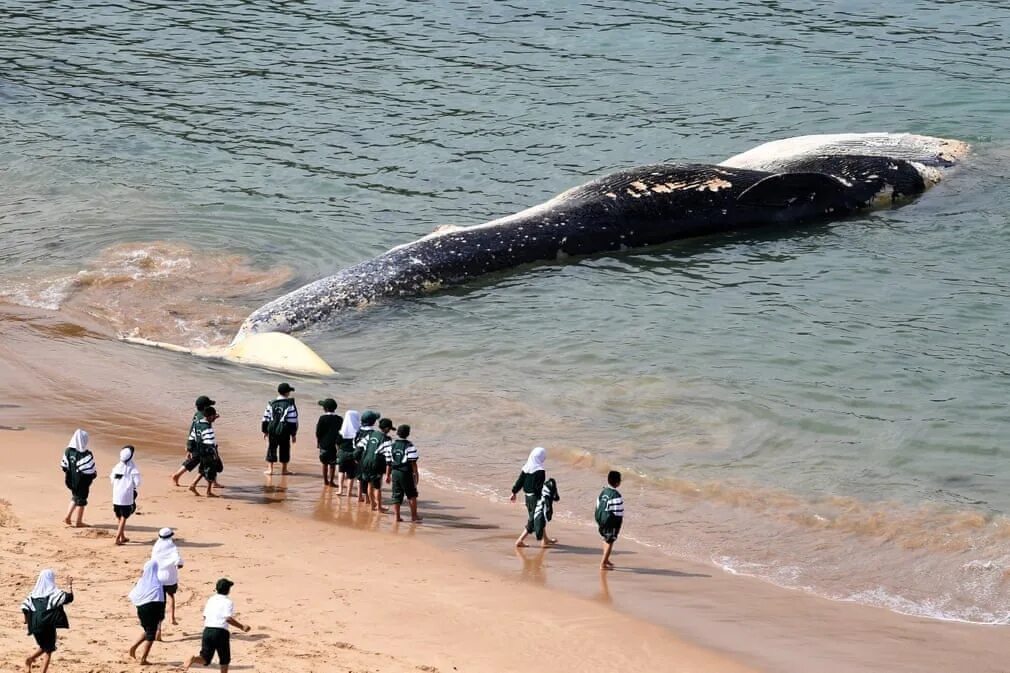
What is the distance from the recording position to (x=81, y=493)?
15.3m

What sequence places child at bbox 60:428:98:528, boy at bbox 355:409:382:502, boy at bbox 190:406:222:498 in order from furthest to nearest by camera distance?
boy at bbox 355:409:382:502 < boy at bbox 190:406:222:498 < child at bbox 60:428:98:528

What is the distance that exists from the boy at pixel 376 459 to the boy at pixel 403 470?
19 cm

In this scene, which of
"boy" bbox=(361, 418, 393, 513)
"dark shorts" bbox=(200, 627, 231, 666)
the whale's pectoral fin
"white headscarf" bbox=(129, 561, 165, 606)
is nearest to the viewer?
"dark shorts" bbox=(200, 627, 231, 666)

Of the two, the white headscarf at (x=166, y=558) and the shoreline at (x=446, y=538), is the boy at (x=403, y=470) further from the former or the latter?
the white headscarf at (x=166, y=558)

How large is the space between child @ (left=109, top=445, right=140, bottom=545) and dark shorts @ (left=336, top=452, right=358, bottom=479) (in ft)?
8.88

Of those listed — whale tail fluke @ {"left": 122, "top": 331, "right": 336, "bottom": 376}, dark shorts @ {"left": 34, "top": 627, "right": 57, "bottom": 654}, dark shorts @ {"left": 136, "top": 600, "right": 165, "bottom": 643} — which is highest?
whale tail fluke @ {"left": 122, "top": 331, "right": 336, "bottom": 376}

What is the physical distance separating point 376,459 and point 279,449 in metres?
1.62

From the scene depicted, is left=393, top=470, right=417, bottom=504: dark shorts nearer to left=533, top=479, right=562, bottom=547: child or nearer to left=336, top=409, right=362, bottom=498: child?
left=336, top=409, right=362, bottom=498: child

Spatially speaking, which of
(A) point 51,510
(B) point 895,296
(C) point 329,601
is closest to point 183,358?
(A) point 51,510

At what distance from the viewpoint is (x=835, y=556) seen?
15500mm

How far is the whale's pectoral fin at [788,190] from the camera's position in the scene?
2484 centimetres

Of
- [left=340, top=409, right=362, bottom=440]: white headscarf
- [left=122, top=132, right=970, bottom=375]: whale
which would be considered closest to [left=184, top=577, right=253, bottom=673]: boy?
[left=340, top=409, right=362, bottom=440]: white headscarf

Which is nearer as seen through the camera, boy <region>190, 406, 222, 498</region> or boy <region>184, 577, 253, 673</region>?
boy <region>184, 577, 253, 673</region>

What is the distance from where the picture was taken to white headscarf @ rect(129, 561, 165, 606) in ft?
39.5
